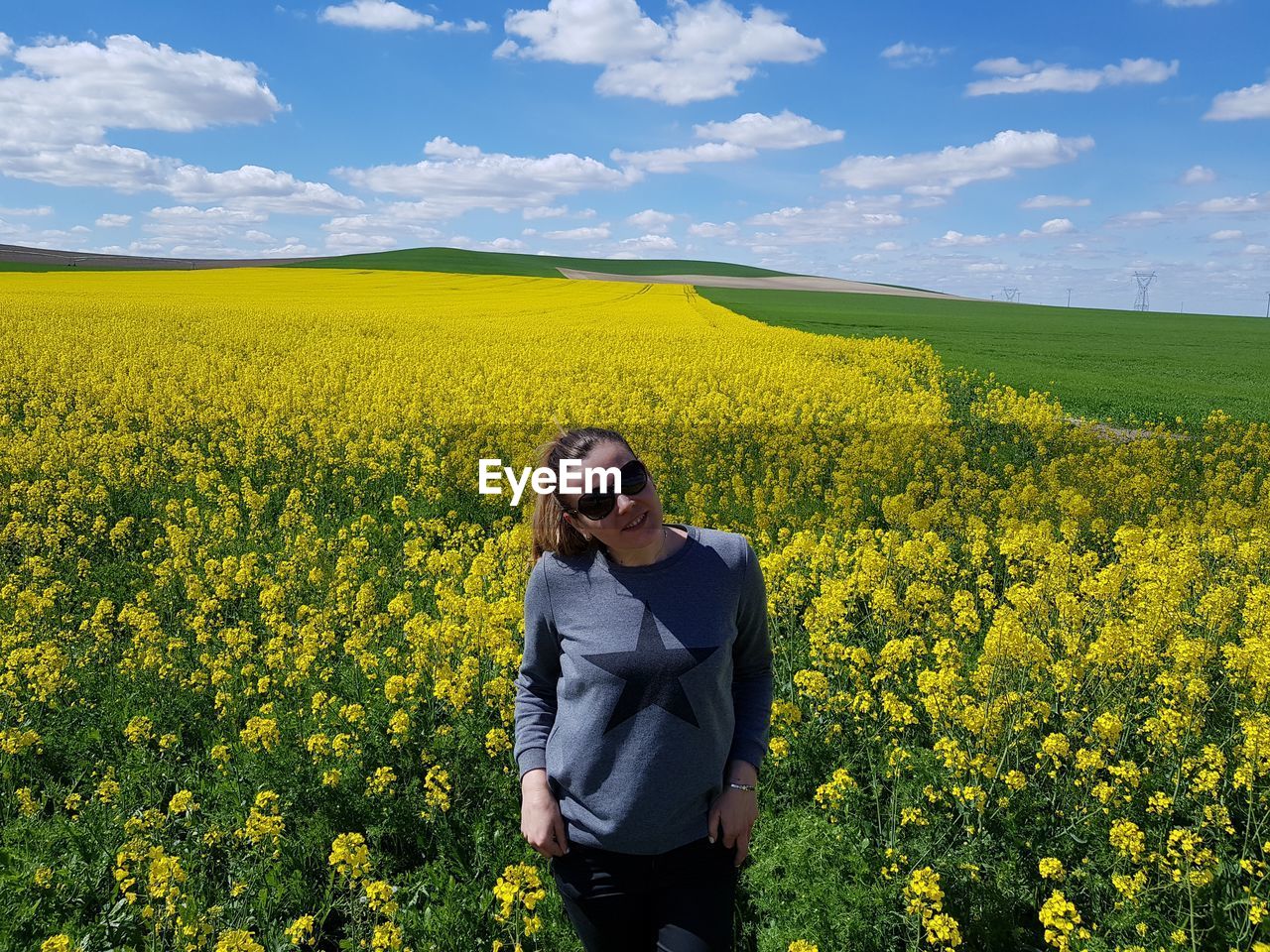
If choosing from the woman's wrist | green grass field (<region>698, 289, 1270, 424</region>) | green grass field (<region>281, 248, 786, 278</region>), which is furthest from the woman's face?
green grass field (<region>281, 248, 786, 278</region>)

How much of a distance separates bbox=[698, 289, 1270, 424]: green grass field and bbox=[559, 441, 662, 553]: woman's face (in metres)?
17.9

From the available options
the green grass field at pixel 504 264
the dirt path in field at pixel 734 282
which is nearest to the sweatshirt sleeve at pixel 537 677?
the green grass field at pixel 504 264

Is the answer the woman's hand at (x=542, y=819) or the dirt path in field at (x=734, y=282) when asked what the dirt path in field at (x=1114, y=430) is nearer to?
the woman's hand at (x=542, y=819)

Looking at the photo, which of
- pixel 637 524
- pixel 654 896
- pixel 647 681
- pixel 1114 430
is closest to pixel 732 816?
pixel 654 896

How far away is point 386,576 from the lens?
23.9ft

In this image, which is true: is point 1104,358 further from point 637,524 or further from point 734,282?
point 734,282

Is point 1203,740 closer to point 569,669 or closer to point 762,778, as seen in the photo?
point 762,778

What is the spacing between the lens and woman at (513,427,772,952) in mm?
2162

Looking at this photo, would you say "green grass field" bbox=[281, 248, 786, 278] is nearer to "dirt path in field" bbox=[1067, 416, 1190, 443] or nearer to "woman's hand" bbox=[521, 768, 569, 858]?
"dirt path in field" bbox=[1067, 416, 1190, 443]

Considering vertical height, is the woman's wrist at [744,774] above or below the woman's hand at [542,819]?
above

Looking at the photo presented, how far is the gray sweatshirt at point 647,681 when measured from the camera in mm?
2170

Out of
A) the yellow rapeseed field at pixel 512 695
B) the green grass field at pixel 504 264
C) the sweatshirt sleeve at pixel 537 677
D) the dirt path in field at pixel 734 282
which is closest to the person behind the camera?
the sweatshirt sleeve at pixel 537 677

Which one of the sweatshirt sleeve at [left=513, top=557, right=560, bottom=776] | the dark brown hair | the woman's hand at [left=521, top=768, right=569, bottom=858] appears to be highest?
the dark brown hair

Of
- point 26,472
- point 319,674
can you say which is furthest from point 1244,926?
point 26,472
